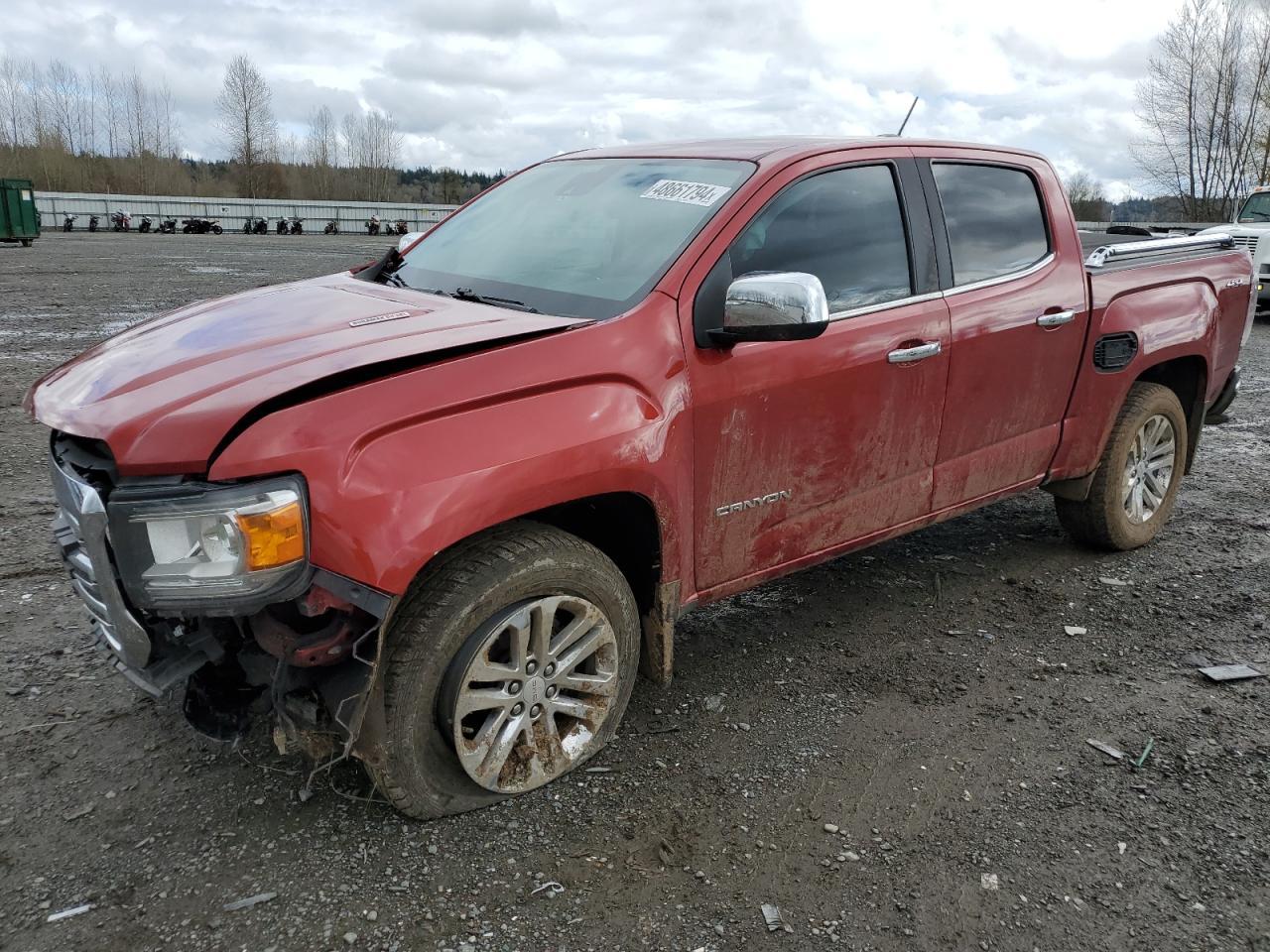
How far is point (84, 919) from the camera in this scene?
2.35m

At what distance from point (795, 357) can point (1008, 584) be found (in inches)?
82.4

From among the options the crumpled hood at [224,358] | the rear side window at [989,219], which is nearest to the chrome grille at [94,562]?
the crumpled hood at [224,358]

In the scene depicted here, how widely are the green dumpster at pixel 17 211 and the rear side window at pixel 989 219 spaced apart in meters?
31.8

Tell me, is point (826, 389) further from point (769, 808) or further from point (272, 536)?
point (272, 536)

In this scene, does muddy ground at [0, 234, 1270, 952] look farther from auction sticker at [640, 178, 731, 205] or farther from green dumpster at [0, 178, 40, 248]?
green dumpster at [0, 178, 40, 248]

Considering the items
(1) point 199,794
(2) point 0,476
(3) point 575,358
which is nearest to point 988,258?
(3) point 575,358

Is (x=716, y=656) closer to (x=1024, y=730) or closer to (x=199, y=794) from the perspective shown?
(x=1024, y=730)

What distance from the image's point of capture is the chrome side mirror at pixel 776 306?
2.79 meters

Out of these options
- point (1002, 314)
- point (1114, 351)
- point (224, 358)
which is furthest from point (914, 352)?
point (224, 358)

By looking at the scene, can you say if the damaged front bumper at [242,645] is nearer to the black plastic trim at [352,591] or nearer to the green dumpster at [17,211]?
the black plastic trim at [352,591]

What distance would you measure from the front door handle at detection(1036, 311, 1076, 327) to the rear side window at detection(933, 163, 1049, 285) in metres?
0.23

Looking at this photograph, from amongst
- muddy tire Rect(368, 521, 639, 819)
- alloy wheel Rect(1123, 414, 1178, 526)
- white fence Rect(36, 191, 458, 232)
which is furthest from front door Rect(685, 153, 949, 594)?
white fence Rect(36, 191, 458, 232)

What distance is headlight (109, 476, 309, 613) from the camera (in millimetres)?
2205

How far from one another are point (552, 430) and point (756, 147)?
1.57 meters
